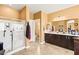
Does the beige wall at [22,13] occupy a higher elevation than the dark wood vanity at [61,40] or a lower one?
higher

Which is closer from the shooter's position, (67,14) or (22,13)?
(22,13)

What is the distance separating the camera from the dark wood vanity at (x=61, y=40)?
351 cm

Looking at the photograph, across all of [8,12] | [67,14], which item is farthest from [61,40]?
[8,12]

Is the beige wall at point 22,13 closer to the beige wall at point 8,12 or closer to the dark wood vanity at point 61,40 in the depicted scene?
the beige wall at point 8,12

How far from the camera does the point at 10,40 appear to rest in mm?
2994

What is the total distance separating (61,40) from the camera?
156 inches

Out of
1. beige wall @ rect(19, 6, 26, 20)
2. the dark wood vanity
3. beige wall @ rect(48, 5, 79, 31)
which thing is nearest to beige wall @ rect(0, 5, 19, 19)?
beige wall @ rect(19, 6, 26, 20)

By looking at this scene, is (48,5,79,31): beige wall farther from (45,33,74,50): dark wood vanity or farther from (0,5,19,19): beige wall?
(0,5,19,19): beige wall

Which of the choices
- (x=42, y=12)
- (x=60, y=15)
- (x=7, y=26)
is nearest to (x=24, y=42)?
(x=7, y=26)

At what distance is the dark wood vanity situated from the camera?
11.5ft

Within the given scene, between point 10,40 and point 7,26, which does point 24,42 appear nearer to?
point 10,40

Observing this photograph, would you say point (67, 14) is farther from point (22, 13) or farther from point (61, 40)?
point (22, 13)

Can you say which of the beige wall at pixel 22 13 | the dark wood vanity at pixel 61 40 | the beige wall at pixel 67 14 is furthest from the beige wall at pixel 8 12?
the dark wood vanity at pixel 61 40
